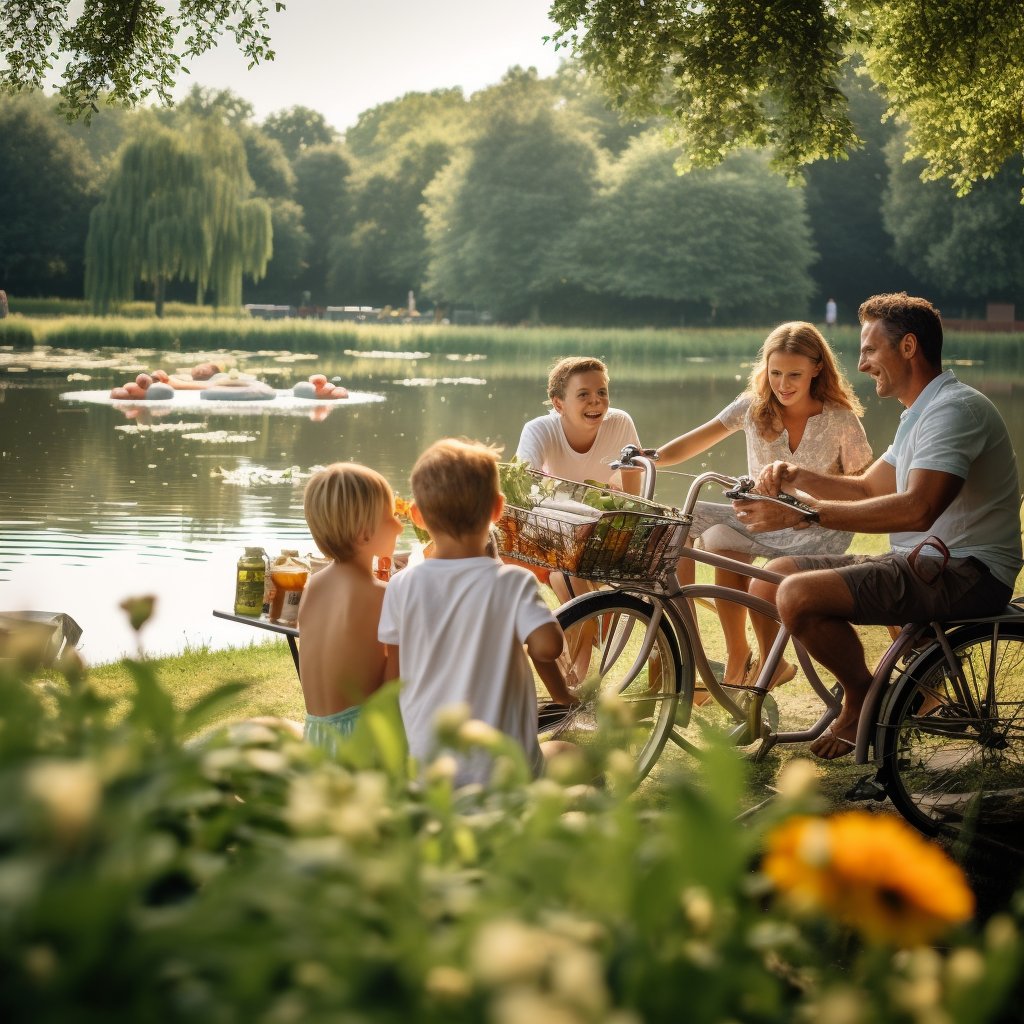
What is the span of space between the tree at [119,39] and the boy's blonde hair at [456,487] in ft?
24.5

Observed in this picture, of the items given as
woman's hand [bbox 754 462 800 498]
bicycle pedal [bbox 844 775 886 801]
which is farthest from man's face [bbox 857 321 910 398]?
bicycle pedal [bbox 844 775 886 801]

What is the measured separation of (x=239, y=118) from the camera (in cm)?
7994

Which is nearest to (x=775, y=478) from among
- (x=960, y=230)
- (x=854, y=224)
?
(x=960, y=230)

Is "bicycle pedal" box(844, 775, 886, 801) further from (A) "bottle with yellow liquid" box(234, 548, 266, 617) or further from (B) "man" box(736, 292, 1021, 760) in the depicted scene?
(A) "bottle with yellow liquid" box(234, 548, 266, 617)

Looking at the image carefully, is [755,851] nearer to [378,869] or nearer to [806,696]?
[806,696]

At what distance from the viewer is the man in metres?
3.95

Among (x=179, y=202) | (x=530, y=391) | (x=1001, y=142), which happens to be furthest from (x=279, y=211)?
(x=1001, y=142)

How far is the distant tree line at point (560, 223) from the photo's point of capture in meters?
51.5

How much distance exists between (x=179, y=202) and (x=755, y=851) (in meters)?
32.6

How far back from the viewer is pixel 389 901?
3.35 feet

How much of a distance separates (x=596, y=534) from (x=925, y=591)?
3.35ft

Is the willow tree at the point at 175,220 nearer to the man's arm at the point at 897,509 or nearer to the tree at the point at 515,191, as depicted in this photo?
the tree at the point at 515,191

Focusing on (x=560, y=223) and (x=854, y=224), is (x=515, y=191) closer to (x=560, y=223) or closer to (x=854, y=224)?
(x=560, y=223)

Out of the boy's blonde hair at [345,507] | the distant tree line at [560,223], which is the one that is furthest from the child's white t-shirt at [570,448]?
the distant tree line at [560,223]
